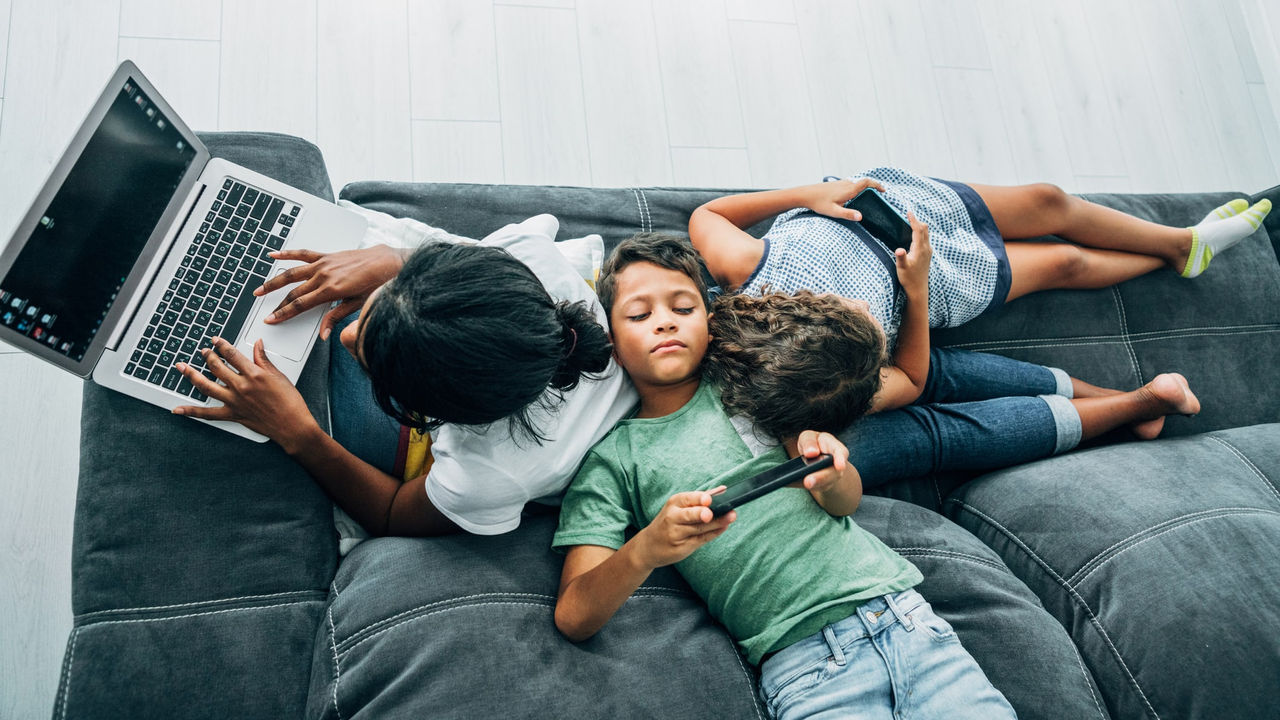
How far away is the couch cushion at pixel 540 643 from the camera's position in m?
1.03

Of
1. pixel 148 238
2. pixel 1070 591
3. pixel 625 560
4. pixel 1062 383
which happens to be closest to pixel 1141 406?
pixel 1062 383

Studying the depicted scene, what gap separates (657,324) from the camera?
1217 millimetres

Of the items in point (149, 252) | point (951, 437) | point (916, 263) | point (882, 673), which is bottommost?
point (882, 673)

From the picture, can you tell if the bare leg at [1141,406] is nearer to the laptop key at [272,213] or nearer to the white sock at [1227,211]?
the white sock at [1227,211]

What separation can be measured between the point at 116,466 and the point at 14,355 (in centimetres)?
77

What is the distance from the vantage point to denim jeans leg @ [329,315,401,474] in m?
1.28

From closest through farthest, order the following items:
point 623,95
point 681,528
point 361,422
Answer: point 681,528 → point 361,422 → point 623,95

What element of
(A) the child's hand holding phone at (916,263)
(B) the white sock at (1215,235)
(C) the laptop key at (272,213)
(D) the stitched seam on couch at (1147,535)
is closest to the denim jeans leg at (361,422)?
(C) the laptop key at (272,213)

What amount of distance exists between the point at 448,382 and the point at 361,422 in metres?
0.39

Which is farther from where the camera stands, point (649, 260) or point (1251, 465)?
point (1251, 465)

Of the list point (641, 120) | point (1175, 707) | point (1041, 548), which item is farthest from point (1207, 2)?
point (1175, 707)

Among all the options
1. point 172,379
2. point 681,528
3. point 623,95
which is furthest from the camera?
point 623,95

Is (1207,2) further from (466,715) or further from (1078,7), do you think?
(466,715)

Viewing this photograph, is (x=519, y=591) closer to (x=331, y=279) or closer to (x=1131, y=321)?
(x=331, y=279)
